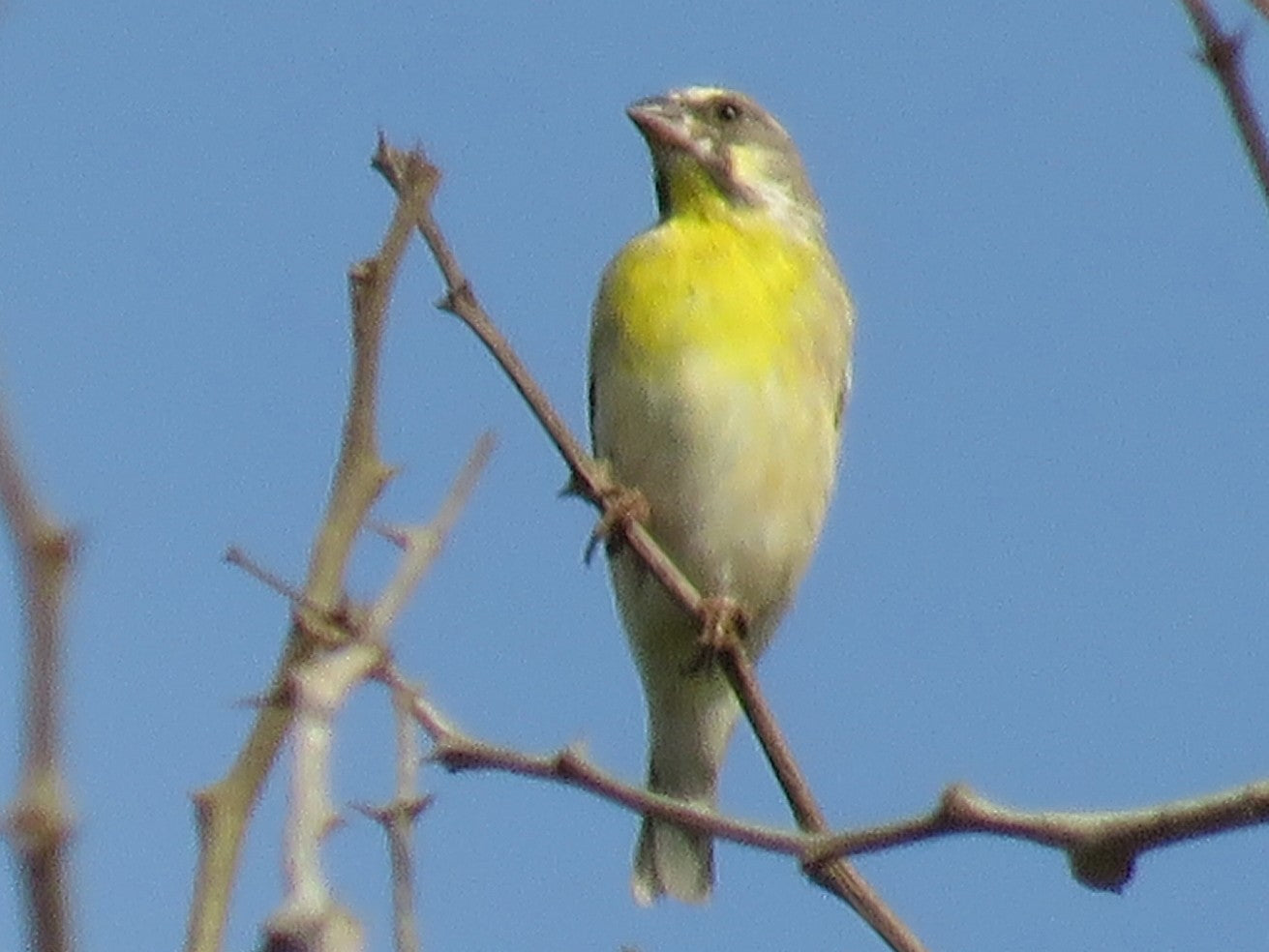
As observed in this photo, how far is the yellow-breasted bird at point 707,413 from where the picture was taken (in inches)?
218

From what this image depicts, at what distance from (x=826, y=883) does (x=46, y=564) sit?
3.53 ft

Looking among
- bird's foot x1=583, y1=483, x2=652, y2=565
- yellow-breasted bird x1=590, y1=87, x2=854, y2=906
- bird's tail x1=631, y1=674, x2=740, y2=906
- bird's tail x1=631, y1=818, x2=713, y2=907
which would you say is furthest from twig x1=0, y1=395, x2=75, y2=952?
bird's tail x1=631, y1=818, x2=713, y2=907

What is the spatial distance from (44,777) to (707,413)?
181 inches

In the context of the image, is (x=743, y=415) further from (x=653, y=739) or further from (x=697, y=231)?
(x=653, y=739)

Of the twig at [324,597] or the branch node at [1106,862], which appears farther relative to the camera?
the branch node at [1106,862]

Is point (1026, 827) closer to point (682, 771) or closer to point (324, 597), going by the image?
point (324, 597)

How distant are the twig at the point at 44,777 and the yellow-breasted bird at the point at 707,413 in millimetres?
4217

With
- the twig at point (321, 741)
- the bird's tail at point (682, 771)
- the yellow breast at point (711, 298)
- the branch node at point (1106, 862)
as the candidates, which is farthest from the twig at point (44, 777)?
the bird's tail at point (682, 771)

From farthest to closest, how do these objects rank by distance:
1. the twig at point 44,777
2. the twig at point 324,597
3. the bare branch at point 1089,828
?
the bare branch at point 1089,828, the twig at point 324,597, the twig at point 44,777

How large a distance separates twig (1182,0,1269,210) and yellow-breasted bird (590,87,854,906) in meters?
3.75

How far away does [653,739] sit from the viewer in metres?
6.23

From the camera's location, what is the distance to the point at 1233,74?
1423mm

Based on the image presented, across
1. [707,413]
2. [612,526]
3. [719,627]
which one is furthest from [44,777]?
[707,413]

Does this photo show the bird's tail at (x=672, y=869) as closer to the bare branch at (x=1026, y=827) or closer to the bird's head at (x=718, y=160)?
the bird's head at (x=718, y=160)
